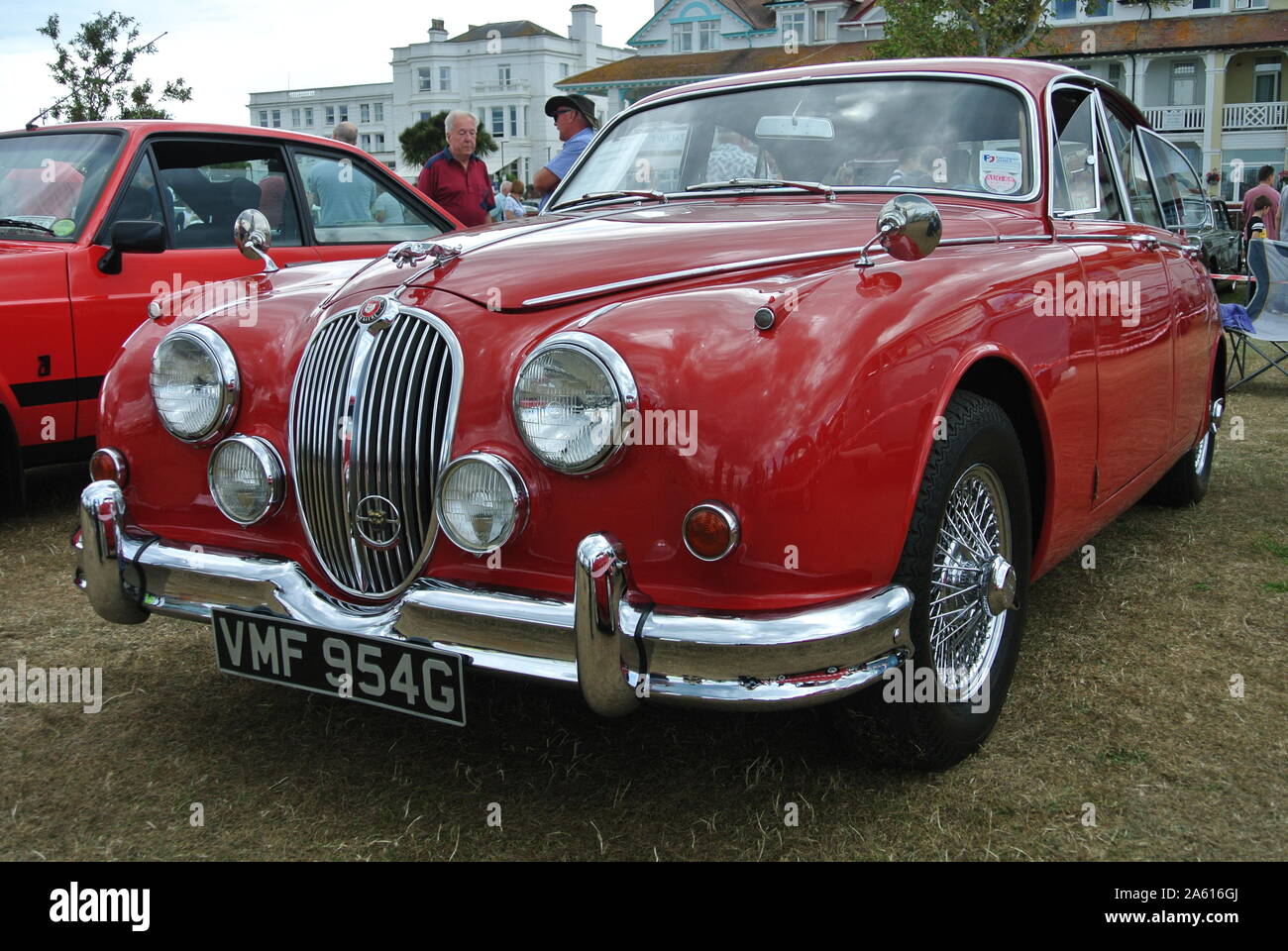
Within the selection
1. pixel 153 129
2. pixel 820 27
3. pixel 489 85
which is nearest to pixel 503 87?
pixel 489 85

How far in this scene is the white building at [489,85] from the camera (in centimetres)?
6744

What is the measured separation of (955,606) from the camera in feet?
8.29

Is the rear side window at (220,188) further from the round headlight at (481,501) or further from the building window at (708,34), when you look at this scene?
the building window at (708,34)

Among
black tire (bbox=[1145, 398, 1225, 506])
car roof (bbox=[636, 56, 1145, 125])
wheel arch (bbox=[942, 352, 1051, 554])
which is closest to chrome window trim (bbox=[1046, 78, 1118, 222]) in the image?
car roof (bbox=[636, 56, 1145, 125])

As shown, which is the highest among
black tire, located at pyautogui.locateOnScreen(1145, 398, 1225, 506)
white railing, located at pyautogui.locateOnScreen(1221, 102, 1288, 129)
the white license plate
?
white railing, located at pyautogui.locateOnScreen(1221, 102, 1288, 129)

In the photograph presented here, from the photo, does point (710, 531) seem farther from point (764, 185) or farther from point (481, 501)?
point (764, 185)

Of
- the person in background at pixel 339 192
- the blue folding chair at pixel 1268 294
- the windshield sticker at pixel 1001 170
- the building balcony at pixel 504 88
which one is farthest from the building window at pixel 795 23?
the windshield sticker at pixel 1001 170

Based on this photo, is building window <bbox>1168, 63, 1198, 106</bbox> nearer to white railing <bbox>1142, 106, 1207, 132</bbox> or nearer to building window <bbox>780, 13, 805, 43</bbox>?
white railing <bbox>1142, 106, 1207, 132</bbox>

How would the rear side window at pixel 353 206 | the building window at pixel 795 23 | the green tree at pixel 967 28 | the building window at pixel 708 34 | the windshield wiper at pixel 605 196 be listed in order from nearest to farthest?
1. the windshield wiper at pixel 605 196
2. the rear side window at pixel 353 206
3. the green tree at pixel 967 28
4. the building window at pixel 795 23
5. the building window at pixel 708 34

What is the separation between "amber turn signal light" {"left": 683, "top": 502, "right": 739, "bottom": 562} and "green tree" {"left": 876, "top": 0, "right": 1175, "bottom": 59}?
72.3 ft

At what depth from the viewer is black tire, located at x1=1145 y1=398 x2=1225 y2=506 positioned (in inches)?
189

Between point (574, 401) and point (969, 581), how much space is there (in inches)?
39.8

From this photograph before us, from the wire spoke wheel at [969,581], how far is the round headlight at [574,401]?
715 millimetres
